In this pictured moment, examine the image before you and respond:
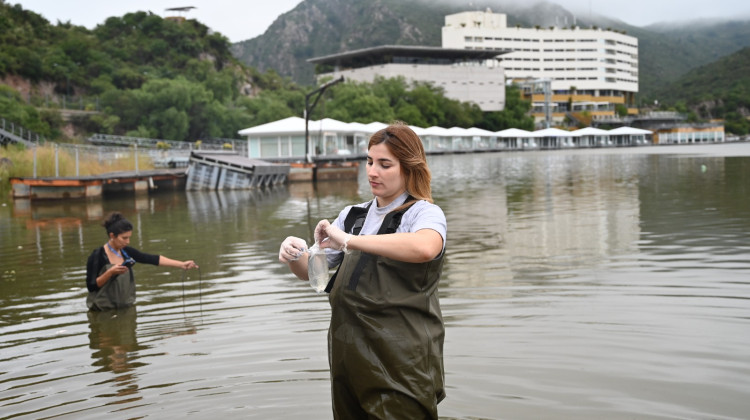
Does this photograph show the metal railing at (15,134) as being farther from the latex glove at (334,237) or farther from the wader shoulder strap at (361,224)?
the latex glove at (334,237)

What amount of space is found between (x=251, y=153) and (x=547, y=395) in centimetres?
4853

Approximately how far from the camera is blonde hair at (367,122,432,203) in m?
2.91

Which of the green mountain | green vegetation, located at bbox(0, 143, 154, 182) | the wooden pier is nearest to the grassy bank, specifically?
green vegetation, located at bbox(0, 143, 154, 182)

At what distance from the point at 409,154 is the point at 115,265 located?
572cm

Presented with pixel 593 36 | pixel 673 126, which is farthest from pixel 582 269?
pixel 593 36

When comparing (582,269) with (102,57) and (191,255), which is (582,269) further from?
(102,57)

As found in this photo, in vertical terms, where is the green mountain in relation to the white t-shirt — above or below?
above

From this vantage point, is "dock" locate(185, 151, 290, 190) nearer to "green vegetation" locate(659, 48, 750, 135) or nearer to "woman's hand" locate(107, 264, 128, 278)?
"woman's hand" locate(107, 264, 128, 278)

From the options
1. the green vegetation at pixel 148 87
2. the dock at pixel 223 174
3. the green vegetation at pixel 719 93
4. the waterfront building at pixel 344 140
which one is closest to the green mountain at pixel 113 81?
the green vegetation at pixel 148 87

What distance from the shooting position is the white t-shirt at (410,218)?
281cm

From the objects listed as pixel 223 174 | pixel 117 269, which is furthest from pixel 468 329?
pixel 223 174

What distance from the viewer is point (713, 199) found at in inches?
786

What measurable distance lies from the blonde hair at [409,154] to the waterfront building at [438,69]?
109722mm

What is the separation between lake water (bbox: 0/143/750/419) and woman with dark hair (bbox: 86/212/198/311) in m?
0.21
